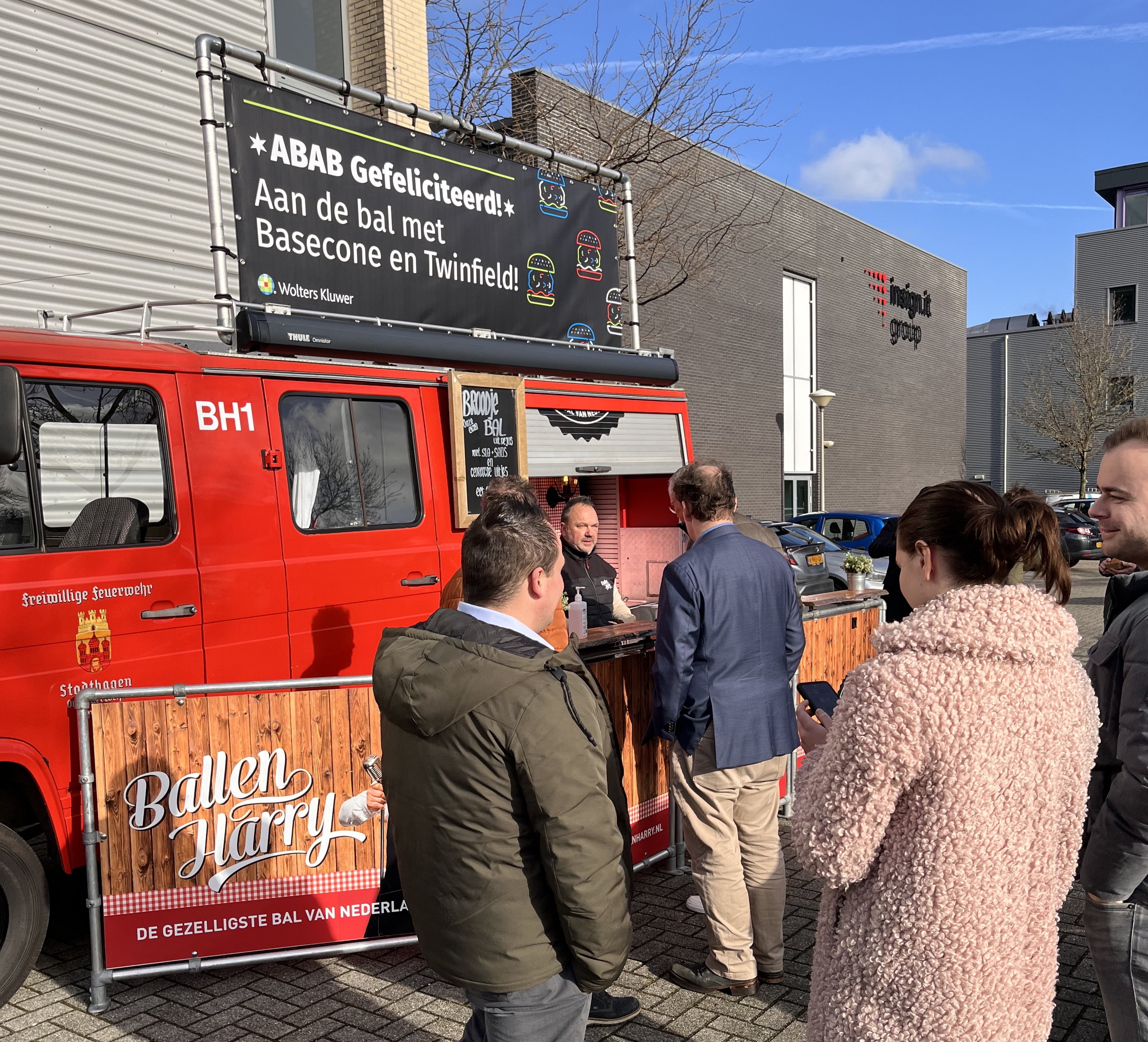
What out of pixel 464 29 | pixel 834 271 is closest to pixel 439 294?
pixel 464 29

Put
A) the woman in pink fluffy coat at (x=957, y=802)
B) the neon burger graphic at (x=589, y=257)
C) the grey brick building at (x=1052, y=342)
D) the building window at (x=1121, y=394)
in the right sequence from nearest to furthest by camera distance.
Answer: the woman in pink fluffy coat at (x=957, y=802) → the neon burger graphic at (x=589, y=257) → the building window at (x=1121, y=394) → the grey brick building at (x=1052, y=342)

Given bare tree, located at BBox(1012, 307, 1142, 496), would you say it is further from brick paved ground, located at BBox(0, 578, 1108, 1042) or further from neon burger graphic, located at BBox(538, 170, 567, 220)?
brick paved ground, located at BBox(0, 578, 1108, 1042)

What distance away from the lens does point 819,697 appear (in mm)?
2496

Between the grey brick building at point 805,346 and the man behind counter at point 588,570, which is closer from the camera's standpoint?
the man behind counter at point 588,570

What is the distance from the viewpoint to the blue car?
1931 centimetres

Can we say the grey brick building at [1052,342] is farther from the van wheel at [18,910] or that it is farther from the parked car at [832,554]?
the van wheel at [18,910]

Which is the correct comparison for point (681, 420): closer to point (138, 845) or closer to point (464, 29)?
point (138, 845)

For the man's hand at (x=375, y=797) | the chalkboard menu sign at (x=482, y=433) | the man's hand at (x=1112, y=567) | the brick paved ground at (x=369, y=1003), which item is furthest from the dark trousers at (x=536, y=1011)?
the chalkboard menu sign at (x=482, y=433)

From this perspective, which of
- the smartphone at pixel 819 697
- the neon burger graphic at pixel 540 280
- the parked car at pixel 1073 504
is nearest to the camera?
the smartphone at pixel 819 697

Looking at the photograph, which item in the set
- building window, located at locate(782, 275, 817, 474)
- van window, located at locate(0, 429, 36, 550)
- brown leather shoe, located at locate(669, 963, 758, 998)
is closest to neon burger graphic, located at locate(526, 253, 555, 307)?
van window, located at locate(0, 429, 36, 550)

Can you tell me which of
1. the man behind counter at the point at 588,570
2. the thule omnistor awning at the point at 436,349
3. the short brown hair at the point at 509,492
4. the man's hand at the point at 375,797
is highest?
the thule omnistor awning at the point at 436,349

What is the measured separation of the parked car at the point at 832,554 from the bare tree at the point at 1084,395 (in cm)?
2230

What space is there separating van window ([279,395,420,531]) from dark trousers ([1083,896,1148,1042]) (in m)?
3.68

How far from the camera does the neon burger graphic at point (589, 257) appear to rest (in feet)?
25.5
